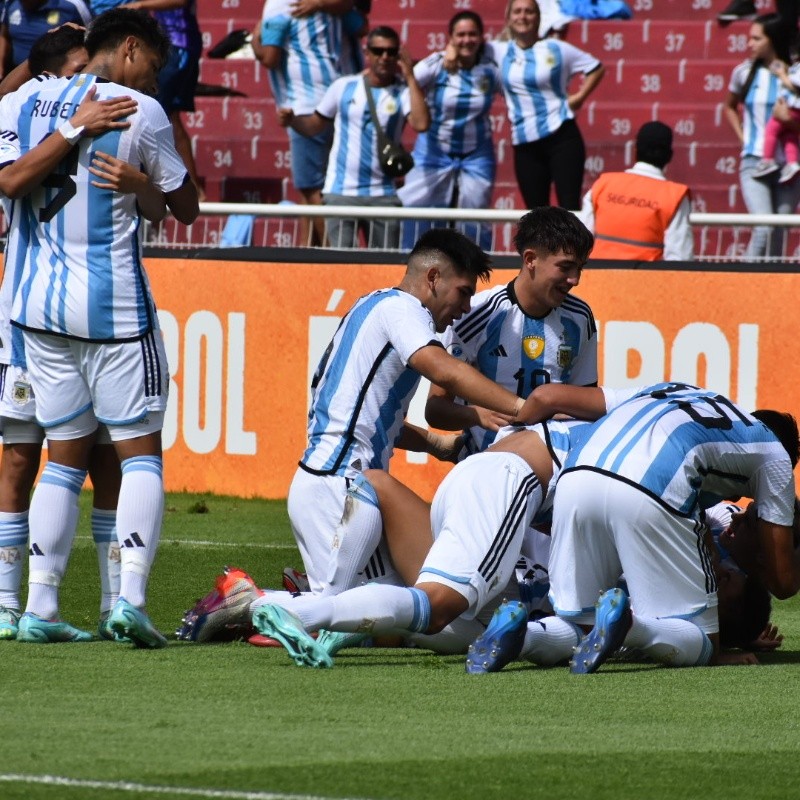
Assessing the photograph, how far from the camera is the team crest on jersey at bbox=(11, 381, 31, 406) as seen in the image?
21.5ft

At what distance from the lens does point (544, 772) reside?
4312 millimetres

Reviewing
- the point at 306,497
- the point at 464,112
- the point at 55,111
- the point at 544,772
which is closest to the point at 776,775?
the point at 544,772

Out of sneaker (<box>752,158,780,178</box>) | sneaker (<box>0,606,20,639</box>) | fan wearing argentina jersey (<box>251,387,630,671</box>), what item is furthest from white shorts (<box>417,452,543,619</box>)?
sneaker (<box>752,158,780,178</box>)

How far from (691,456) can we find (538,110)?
22.8 ft

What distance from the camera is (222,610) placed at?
6484 mm

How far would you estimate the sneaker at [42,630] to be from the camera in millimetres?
6285

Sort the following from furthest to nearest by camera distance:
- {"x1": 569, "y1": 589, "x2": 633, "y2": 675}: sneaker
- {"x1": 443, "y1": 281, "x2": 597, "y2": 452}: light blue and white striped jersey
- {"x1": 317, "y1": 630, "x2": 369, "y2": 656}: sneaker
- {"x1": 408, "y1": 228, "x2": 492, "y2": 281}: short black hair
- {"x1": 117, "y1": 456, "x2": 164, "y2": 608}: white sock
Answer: {"x1": 443, "y1": 281, "x2": 597, "y2": 452}: light blue and white striped jersey
{"x1": 408, "y1": 228, "x2": 492, "y2": 281}: short black hair
{"x1": 117, "y1": 456, "x2": 164, "y2": 608}: white sock
{"x1": 317, "y1": 630, "x2": 369, "y2": 656}: sneaker
{"x1": 569, "y1": 589, "x2": 633, "y2": 675}: sneaker

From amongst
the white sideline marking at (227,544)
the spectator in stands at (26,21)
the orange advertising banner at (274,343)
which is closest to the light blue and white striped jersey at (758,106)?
the orange advertising banner at (274,343)

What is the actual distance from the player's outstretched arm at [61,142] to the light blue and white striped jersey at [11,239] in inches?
5.5

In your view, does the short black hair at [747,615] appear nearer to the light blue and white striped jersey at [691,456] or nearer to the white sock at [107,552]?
the light blue and white striped jersey at [691,456]

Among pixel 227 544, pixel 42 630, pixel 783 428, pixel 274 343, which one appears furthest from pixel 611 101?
pixel 42 630

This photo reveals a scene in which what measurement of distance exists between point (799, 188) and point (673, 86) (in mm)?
4349

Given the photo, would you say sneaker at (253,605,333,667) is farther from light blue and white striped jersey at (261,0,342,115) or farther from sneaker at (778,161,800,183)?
sneaker at (778,161,800,183)

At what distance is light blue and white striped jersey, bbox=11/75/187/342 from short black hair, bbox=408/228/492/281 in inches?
37.8
